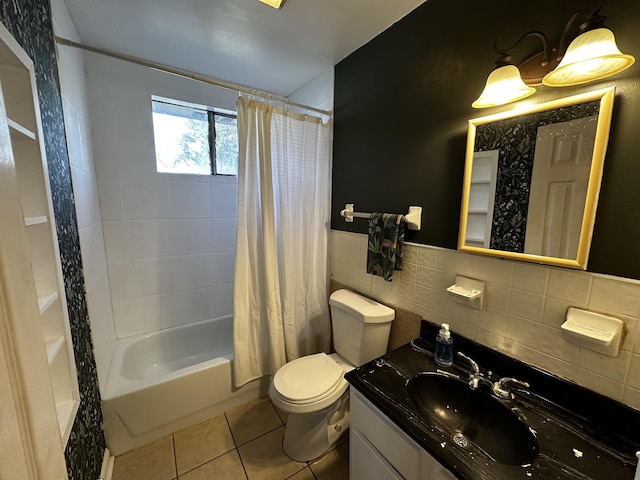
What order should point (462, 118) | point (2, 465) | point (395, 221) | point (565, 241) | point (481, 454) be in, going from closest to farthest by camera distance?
1. point (2, 465)
2. point (481, 454)
3. point (565, 241)
4. point (462, 118)
5. point (395, 221)

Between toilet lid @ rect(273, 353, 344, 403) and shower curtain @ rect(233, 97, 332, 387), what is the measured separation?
34cm

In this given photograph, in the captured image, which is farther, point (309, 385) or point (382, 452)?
point (309, 385)

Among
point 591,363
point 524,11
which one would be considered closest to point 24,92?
point 524,11

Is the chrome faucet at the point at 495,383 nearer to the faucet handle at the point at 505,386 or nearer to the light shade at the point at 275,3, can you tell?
the faucet handle at the point at 505,386

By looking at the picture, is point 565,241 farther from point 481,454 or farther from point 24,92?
point 24,92

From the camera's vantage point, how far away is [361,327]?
4.88 ft

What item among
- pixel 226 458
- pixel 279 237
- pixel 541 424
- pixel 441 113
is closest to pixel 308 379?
pixel 226 458

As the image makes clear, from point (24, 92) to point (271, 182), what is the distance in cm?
102

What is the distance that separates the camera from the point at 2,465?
35cm

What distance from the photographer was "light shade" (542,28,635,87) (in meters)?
0.70

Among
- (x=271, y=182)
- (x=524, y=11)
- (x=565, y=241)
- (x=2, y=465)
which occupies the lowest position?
(x=2, y=465)

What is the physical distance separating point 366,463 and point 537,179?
129 centimetres

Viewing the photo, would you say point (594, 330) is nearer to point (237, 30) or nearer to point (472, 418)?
point (472, 418)

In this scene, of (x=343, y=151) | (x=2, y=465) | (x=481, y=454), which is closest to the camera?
(x=2, y=465)
